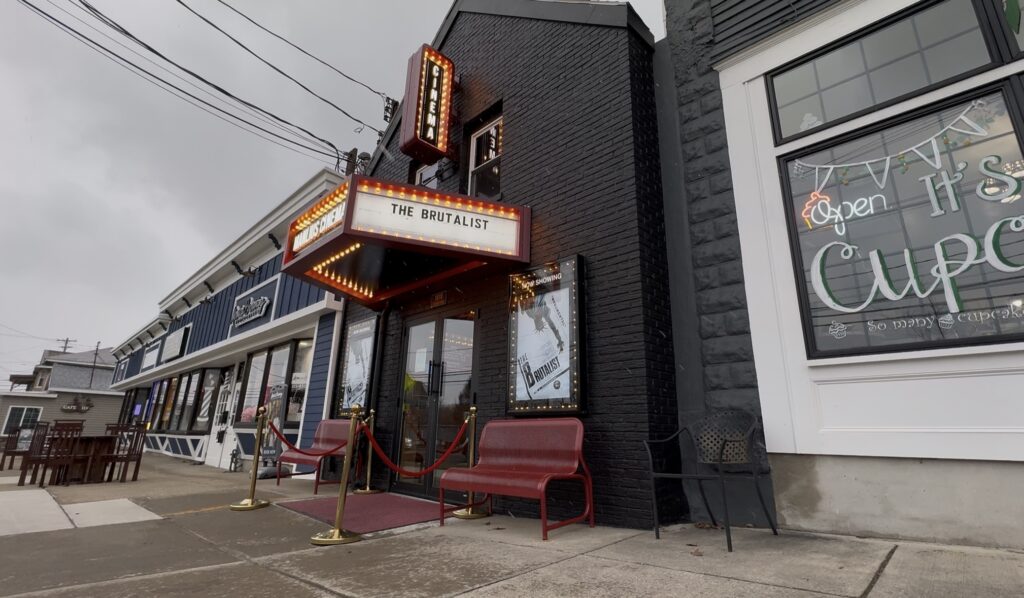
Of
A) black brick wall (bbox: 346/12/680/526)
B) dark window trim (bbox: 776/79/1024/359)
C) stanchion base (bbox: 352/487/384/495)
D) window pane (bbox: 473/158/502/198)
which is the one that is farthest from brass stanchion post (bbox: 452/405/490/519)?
dark window trim (bbox: 776/79/1024/359)

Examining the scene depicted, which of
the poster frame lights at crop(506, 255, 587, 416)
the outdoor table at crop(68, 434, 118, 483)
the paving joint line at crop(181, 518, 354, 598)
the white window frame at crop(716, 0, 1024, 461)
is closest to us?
the paving joint line at crop(181, 518, 354, 598)

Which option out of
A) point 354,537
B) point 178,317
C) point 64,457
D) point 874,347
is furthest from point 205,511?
point 178,317

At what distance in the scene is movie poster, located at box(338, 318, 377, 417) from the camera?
8.44 meters

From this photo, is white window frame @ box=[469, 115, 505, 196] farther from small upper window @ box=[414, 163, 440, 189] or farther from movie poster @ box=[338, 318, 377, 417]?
movie poster @ box=[338, 318, 377, 417]

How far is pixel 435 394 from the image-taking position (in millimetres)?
6953

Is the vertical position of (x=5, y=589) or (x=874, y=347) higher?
(x=874, y=347)

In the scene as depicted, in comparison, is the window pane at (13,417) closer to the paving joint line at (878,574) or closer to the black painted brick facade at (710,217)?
the black painted brick facade at (710,217)

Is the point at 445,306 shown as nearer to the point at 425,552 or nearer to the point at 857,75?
the point at 425,552

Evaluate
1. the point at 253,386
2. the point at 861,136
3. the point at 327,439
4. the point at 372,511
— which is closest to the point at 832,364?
the point at 861,136

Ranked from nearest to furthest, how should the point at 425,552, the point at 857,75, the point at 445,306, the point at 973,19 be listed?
the point at 425,552 < the point at 973,19 < the point at 857,75 < the point at 445,306

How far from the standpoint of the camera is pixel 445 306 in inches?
286

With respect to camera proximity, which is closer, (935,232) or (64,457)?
(935,232)

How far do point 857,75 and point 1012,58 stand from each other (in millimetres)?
1038

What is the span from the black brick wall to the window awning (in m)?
0.41
